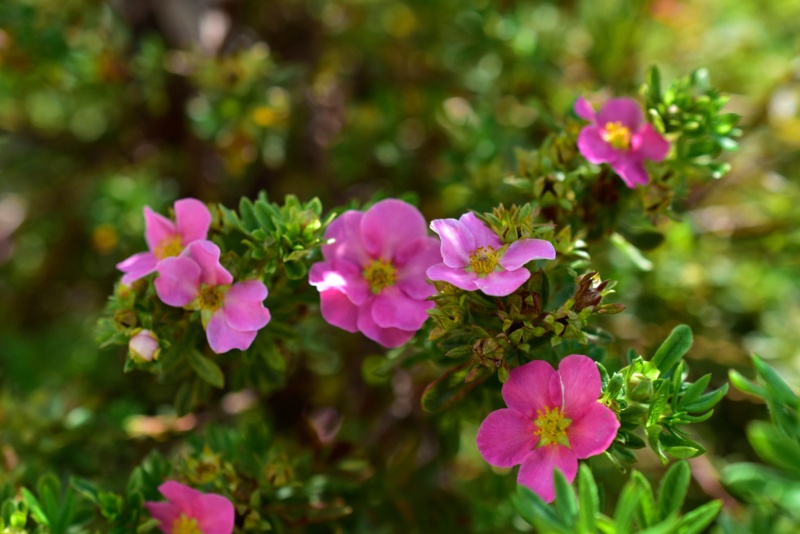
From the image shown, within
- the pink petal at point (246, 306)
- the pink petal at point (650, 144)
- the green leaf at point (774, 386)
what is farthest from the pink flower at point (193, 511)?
the pink petal at point (650, 144)

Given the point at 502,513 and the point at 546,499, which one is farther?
the point at 502,513

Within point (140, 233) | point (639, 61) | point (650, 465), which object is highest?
point (639, 61)

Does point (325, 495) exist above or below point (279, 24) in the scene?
below

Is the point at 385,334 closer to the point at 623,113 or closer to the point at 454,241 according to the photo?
the point at 454,241

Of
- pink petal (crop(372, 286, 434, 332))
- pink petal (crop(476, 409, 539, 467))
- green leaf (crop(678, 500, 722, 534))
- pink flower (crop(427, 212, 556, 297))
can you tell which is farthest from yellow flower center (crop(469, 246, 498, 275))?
green leaf (crop(678, 500, 722, 534))

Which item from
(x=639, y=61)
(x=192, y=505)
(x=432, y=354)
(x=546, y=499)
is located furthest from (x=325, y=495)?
(x=639, y=61)

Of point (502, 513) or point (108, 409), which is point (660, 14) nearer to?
point (502, 513)

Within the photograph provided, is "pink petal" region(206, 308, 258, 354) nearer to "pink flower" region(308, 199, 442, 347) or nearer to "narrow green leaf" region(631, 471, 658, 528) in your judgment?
"pink flower" region(308, 199, 442, 347)
